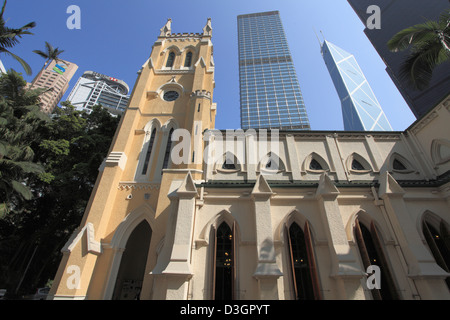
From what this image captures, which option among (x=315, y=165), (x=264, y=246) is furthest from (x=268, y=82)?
(x=264, y=246)

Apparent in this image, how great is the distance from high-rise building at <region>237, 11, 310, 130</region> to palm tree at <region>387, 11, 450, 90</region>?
6691cm

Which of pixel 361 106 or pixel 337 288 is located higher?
pixel 361 106

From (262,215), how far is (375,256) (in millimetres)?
5212

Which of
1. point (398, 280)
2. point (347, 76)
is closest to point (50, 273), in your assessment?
point (398, 280)

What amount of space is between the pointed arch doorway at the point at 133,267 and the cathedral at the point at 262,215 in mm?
60

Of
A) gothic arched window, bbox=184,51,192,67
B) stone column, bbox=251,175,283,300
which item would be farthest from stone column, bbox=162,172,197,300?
gothic arched window, bbox=184,51,192,67

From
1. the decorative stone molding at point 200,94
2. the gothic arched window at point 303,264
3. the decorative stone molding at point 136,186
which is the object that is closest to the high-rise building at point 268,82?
the decorative stone molding at point 200,94

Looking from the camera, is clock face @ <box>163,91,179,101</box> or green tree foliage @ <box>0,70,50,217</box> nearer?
green tree foliage @ <box>0,70,50,217</box>

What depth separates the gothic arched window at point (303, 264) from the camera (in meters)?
7.96

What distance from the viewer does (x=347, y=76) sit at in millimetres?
127812

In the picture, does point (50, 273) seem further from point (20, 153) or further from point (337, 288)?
point (337, 288)

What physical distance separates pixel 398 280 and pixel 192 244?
324 inches

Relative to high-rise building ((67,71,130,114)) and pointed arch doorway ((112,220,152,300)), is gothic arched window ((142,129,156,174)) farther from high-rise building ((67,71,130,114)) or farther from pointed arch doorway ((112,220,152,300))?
high-rise building ((67,71,130,114))

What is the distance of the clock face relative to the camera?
48.8 feet
